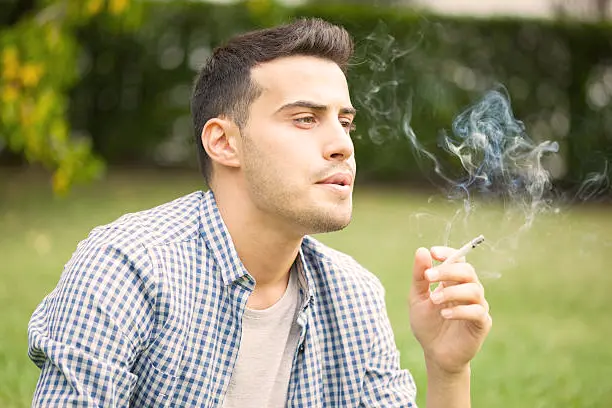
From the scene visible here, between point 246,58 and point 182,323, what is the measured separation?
96cm

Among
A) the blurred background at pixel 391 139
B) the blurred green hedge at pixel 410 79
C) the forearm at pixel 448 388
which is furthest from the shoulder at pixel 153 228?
the blurred green hedge at pixel 410 79

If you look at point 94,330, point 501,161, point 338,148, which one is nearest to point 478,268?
point 501,161

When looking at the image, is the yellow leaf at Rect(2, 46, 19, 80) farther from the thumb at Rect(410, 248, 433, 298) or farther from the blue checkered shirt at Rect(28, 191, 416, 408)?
the thumb at Rect(410, 248, 433, 298)

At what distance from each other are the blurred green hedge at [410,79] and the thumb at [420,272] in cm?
948

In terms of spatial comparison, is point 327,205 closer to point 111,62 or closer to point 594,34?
point 111,62

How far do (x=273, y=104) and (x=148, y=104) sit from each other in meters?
10.6

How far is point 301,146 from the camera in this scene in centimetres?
267

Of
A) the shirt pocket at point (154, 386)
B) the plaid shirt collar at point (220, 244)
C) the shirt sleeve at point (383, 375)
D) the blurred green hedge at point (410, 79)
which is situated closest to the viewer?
the shirt pocket at point (154, 386)

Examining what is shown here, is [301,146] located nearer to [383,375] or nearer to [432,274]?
[432,274]

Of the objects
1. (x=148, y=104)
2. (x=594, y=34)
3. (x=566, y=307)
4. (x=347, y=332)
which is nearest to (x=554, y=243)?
(x=566, y=307)

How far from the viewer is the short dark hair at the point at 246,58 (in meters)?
2.85

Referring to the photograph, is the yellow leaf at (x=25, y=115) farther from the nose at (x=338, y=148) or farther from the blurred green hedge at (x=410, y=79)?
the nose at (x=338, y=148)

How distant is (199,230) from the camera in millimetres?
2658

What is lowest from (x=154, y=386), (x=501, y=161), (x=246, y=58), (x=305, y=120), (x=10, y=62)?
(x=154, y=386)
